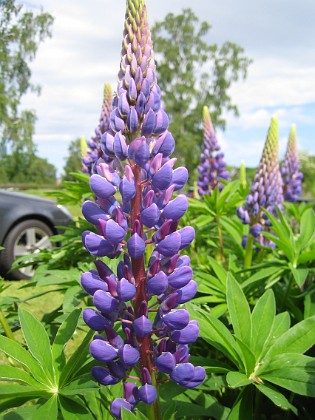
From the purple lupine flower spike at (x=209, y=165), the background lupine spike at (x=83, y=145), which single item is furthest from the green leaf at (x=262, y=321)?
the background lupine spike at (x=83, y=145)

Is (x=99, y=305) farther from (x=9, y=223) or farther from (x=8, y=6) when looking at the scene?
(x=8, y=6)

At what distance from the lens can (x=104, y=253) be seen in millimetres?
1221

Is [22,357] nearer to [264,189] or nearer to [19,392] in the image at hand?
[19,392]

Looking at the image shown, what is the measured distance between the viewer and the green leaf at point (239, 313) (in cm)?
148

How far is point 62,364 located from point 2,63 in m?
22.6

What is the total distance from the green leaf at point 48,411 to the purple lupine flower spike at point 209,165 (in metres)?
2.80

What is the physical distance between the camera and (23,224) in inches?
254

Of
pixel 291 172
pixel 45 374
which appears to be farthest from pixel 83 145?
pixel 45 374

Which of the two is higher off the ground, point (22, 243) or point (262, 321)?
point (262, 321)

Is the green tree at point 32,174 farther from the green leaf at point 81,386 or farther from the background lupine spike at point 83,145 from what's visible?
the green leaf at point 81,386

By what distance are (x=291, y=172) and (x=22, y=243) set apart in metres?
3.86

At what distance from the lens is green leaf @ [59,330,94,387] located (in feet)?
4.31

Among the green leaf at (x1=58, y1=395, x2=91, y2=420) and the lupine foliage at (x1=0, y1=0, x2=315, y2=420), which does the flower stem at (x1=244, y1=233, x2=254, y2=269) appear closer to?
the lupine foliage at (x1=0, y1=0, x2=315, y2=420)

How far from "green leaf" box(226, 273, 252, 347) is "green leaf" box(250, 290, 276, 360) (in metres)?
0.04
